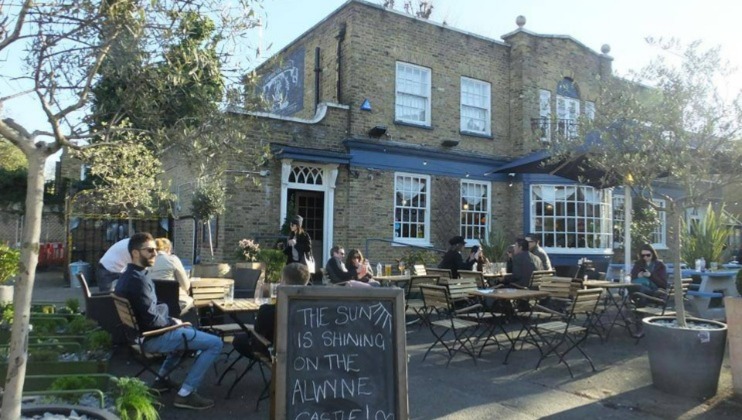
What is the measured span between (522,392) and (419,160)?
9.33m

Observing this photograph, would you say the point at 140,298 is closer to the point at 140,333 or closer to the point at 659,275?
the point at 140,333

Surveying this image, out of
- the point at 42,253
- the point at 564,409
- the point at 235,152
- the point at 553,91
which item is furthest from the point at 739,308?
the point at 42,253

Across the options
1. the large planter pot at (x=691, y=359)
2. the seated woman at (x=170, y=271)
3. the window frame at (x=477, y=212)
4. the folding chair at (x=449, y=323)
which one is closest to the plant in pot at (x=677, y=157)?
the large planter pot at (x=691, y=359)

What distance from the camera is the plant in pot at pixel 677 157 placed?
17.2 ft

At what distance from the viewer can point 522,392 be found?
17.6 feet

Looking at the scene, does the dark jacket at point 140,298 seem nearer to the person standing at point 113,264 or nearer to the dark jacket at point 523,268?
the person standing at point 113,264

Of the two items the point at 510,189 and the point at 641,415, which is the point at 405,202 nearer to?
the point at 510,189

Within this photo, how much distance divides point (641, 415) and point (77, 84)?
5114 millimetres

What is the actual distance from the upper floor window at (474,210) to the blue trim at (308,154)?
3998 millimetres

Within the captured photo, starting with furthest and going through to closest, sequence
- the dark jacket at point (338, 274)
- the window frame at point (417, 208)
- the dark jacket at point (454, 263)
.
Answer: the window frame at point (417, 208), the dark jacket at point (454, 263), the dark jacket at point (338, 274)

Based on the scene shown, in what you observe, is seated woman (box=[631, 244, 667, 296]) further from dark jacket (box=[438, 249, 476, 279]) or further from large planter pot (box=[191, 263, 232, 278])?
large planter pot (box=[191, 263, 232, 278])

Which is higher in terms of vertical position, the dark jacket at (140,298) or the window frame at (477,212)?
the window frame at (477,212)

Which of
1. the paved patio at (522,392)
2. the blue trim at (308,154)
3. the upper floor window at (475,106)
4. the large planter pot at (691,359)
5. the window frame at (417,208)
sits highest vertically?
the upper floor window at (475,106)

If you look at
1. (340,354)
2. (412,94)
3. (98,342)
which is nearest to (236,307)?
(98,342)
